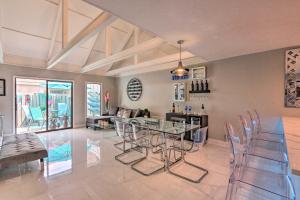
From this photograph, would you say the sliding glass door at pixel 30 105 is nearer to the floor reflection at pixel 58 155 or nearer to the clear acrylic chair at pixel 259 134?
the floor reflection at pixel 58 155

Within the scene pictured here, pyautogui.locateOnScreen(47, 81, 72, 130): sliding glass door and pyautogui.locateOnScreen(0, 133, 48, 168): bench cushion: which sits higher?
pyautogui.locateOnScreen(47, 81, 72, 130): sliding glass door

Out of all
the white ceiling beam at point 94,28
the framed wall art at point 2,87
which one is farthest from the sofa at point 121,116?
the white ceiling beam at point 94,28

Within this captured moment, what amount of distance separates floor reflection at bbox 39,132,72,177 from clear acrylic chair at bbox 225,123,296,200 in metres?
2.74

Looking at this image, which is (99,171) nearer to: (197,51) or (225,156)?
(225,156)

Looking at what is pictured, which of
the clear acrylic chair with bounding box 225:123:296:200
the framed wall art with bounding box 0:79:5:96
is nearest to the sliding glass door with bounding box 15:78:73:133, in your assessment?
the framed wall art with bounding box 0:79:5:96

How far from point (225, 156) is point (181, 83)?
8.59 feet

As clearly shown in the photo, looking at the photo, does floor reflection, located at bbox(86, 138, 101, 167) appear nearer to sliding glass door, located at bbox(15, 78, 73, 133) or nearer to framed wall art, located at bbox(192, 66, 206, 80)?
sliding glass door, located at bbox(15, 78, 73, 133)

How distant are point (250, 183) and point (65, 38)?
510 cm

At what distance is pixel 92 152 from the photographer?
12.6 ft

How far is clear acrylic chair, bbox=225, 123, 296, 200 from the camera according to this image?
1.81 metres

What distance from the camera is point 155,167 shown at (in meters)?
3.01


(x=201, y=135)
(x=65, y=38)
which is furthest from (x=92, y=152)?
(x=65, y=38)

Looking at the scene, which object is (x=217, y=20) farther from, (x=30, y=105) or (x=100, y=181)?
(x=30, y=105)

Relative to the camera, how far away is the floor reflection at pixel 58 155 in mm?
2893
